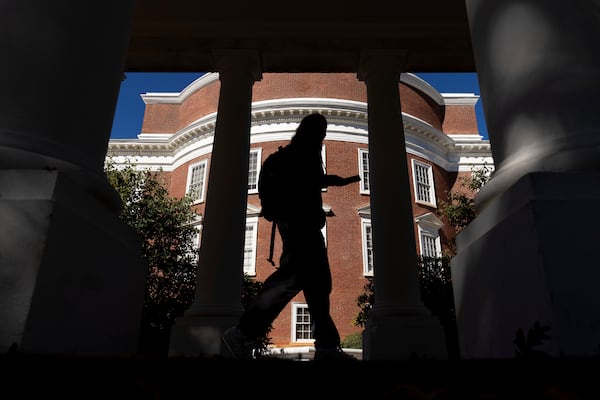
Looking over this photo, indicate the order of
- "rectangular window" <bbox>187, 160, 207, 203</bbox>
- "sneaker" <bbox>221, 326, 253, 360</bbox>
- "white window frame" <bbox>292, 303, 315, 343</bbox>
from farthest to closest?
"rectangular window" <bbox>187, 160, 207, 203</bbox> < "white window frame" <bbox>292, 303, 315, 343</bbox> < "sneaker" <bbox>221, 326, 253, 360</bbox>

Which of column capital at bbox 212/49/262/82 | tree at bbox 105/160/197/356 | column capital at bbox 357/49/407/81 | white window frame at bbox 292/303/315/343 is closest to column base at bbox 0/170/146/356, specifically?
column capital at bbox 212/49/262/82

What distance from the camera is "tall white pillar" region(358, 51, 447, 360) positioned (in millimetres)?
9227

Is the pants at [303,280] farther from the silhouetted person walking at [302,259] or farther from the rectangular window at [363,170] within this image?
the rectangular window at [363,170]

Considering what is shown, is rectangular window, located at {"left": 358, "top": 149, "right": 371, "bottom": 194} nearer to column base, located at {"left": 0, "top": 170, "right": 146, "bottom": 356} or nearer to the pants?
the pants

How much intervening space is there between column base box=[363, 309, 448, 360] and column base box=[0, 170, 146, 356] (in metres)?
6.50

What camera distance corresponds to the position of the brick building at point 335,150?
3008 centimetres

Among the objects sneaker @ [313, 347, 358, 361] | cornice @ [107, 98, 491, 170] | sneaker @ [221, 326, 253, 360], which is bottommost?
sneaker @ [313, 347, 358, 361]

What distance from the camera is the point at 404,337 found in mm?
9211

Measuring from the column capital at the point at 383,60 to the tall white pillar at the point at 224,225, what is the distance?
3.22 meters

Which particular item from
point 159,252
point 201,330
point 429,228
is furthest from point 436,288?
point 429,228

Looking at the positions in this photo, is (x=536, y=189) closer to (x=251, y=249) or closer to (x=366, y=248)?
(x=366, y=248)

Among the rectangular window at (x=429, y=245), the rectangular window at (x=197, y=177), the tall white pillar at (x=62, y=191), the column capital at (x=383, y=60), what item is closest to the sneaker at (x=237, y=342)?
Answer: the tall white pillar at (x=62, y=191)

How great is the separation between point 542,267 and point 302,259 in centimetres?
259

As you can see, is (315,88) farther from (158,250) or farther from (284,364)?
(284,364)
